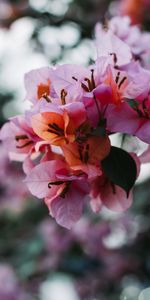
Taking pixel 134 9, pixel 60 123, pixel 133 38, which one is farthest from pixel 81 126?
pixel 134 9

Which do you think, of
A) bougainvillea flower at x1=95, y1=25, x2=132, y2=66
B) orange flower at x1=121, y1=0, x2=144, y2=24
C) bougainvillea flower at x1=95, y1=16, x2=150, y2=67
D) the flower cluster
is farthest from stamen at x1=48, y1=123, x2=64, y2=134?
orange flower at x1=121, y1=0, x2=144, y2=24

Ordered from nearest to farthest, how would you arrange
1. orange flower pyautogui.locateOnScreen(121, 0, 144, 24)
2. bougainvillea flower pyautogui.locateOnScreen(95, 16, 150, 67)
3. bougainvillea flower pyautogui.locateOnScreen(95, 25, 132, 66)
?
bougainvillea flower pyautogui.locateOnScreen(95, 25, 132, 66)
bougainvillea flower pyautogui.locateOnScreen(95, 16, 150, 67)
orange flower pyautogui.locateOnScreen(121, 0, 144, 24)

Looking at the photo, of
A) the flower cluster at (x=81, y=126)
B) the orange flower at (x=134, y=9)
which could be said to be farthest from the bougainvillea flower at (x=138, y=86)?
the orange flower at (x=134, y=9)

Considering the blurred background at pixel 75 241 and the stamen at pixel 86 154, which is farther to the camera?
the blurred background at pixel 75 241

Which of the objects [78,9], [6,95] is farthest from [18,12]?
[6,95]

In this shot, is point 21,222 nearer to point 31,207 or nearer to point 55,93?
point 31,207

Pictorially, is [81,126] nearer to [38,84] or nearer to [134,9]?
[38,84]

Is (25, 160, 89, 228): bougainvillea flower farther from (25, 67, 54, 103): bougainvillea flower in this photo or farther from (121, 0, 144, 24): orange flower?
(121, 0, 144, 24): orange flower

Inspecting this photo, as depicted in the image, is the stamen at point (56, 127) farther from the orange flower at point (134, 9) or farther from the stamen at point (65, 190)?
the orange flower at point (134, 9)

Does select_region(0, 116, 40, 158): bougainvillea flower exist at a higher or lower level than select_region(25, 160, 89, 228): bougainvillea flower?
higher
